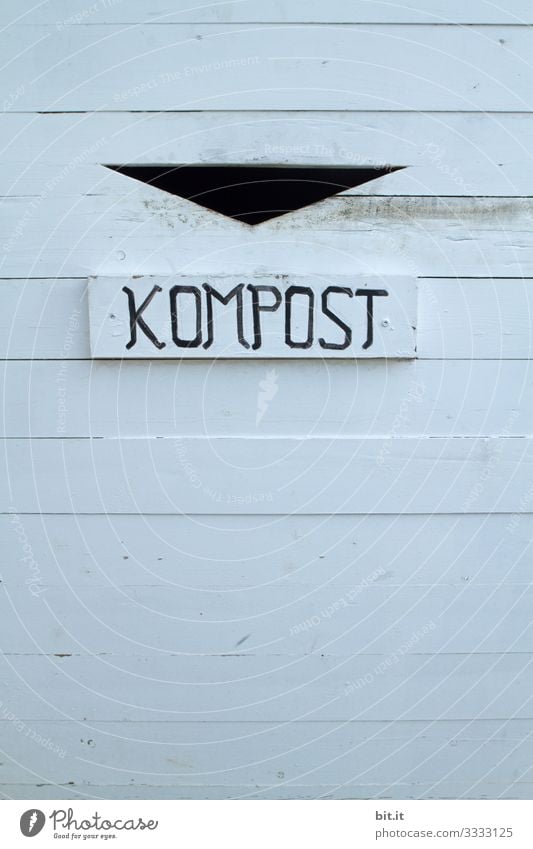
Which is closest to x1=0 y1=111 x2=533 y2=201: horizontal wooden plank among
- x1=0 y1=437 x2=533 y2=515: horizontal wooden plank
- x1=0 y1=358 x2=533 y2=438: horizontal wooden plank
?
x1=0 y1=358 x2=533 y2=438: horizontal wooden plank

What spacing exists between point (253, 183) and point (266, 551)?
540mm

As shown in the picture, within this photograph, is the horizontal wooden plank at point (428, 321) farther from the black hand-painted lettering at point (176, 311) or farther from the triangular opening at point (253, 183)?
the triangular opening at point (253, 183)

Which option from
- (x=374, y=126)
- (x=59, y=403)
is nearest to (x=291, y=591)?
(x=59, y=403)

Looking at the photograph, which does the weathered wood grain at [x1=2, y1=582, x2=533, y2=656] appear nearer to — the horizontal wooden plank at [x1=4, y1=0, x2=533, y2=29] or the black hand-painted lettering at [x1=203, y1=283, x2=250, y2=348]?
the black hand-painted lettering at [x1=203, y1=283, x2=250, y2=348]

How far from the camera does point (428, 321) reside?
1.01m

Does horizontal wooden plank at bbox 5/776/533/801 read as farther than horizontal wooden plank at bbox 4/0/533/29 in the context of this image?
Yes

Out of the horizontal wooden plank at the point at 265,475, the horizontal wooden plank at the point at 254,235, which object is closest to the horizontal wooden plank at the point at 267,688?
Answer: the horizontal wooden plank at the point at 265,475

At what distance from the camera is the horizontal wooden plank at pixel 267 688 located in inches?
42.5

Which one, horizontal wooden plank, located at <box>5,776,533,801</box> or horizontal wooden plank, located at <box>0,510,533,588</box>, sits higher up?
horizontal wooden plank, located at <box>0,510,533,588</box>

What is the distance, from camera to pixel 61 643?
1.08 metres

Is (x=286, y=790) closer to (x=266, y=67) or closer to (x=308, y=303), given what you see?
(x=308, y=303)

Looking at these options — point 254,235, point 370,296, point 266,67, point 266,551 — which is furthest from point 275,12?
point 266,551

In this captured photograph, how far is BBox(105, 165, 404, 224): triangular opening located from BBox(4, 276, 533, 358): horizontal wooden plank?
0.58ft
